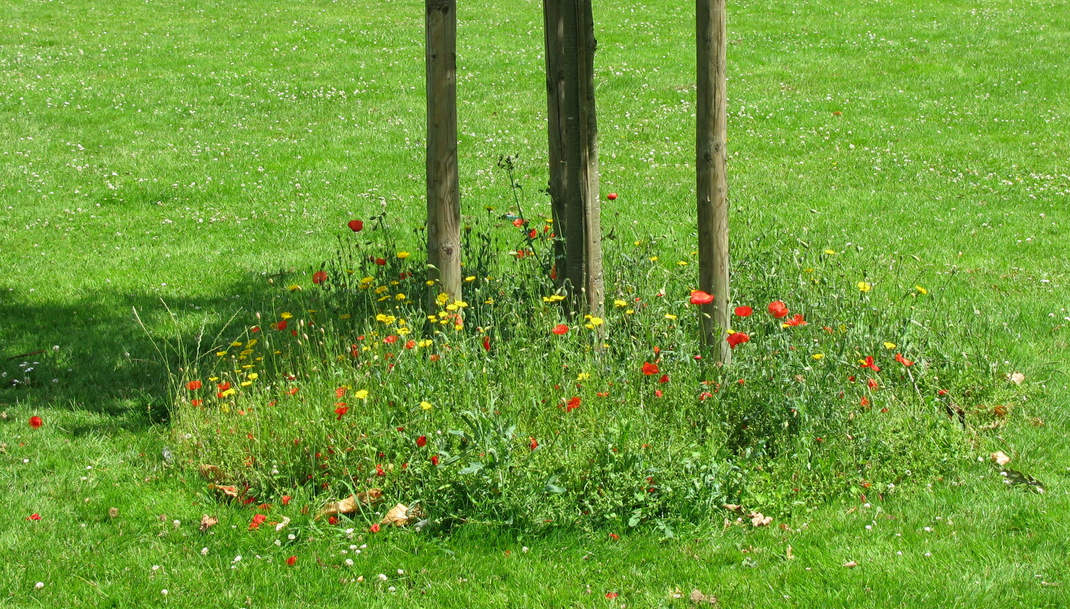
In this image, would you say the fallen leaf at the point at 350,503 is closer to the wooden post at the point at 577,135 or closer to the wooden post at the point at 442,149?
the wooden post at the point at 442,149

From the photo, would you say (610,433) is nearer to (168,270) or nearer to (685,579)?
(685,579)

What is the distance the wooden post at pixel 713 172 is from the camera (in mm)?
A: 4902

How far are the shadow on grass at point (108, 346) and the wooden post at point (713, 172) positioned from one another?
2642 mm

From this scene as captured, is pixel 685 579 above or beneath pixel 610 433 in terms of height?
beneath

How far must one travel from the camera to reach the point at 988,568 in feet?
12.6

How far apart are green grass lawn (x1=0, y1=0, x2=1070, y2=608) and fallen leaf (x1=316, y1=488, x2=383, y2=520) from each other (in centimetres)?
11

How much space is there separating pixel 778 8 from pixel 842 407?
651 inches

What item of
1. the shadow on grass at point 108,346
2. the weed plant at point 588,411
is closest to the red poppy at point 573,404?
the weed plant at point 588,411

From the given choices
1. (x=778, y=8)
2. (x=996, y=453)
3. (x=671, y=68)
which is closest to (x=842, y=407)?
(x=996, y=453)

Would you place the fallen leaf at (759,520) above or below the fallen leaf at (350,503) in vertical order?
below

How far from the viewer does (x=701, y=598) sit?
371cm

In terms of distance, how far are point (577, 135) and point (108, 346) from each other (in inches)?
136

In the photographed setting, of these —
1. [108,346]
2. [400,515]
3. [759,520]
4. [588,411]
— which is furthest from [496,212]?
[759,520]

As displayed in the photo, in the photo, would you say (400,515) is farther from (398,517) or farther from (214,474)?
(214,474)
